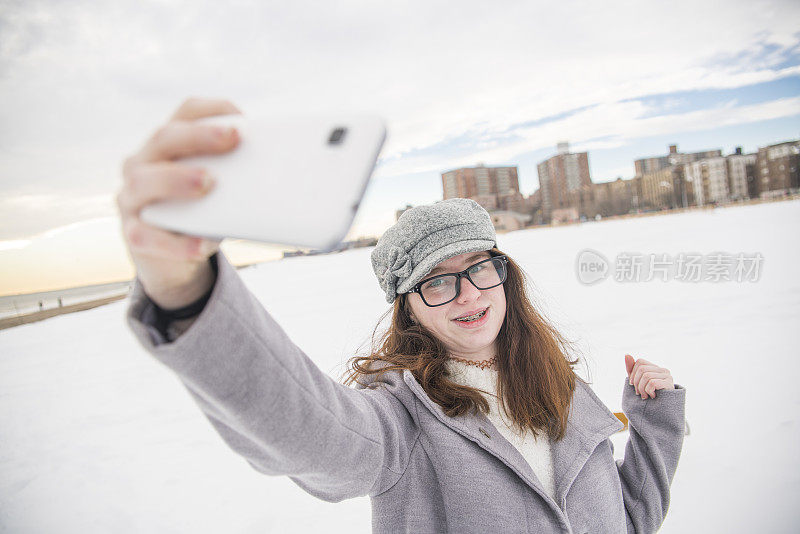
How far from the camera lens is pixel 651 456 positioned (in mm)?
1744

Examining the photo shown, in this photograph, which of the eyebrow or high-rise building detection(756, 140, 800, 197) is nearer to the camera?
the eyebrow

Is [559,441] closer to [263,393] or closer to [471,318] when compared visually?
[471,318]

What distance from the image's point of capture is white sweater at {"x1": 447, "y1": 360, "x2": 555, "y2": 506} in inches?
56.6

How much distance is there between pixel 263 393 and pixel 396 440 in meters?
0.56

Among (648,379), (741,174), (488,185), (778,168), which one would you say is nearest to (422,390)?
(648,379)

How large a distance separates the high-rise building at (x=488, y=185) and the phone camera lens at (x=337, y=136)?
172 ft

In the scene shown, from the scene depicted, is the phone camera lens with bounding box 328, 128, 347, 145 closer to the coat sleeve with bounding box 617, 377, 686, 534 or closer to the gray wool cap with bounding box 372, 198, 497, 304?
the gray wool cap with bounding box 372, 198, 497, 304

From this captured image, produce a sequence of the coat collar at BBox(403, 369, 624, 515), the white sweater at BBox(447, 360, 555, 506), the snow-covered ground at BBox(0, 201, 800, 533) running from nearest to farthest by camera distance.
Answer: the coat collar at BBox(403, 369, 624, 515) → the white sweater at BBox(447, 360, 555, 506) → the snow-covered ground at BBox(0, 201, 800, 533)

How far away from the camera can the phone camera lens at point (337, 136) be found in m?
0.59

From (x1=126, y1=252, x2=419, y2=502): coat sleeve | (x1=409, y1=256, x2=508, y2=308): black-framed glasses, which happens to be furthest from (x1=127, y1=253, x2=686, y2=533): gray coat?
(x1=409, y1=256, x2=508, y2=308): black-framed glasses

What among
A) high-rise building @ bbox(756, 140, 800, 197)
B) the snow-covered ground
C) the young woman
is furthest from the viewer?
high-rise building @ bbox(756, 140, 800, 197)

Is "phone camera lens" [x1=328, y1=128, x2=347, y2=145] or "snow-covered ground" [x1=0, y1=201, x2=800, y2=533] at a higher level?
"phone camera lens" [x1=328, y1=128, x2=347, y2=145]

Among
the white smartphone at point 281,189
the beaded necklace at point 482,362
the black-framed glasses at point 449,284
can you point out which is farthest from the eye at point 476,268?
the white smartphone at point 281,189

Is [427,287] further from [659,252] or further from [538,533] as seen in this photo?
[659,252]
